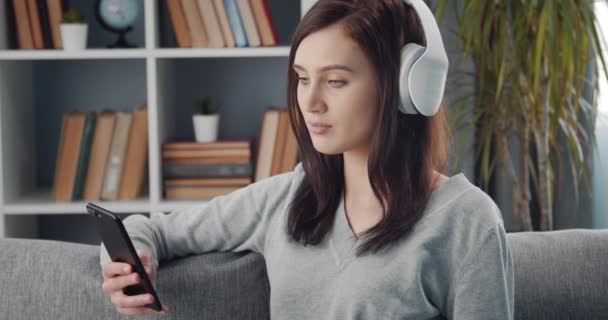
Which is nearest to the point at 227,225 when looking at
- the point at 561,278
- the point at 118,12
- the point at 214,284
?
the point at 214,284

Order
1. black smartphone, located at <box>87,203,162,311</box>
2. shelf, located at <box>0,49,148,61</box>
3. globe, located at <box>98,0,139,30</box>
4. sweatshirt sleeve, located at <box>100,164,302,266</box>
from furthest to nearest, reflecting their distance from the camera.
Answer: globe, located at <box>98,0,139,30</box> → shelf, located at <box>0,49,148,61</box> → sweatshirt sleeve, located at <box>100,164,302,266</box> → black smartphone, located at <box>87,203,162,311</box>

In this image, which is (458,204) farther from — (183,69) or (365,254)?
(183,69)

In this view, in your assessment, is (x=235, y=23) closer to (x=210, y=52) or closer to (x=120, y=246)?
(x=210, y=52)

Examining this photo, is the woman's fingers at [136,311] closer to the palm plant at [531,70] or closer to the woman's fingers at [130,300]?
the woman's fingers at [130,300]

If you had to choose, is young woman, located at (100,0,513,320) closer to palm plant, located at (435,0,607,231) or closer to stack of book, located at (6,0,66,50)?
palm plant, located at (435,0,607,231)

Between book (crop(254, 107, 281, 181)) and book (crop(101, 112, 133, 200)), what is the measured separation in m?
0.40

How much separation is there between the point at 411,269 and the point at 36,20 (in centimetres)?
166

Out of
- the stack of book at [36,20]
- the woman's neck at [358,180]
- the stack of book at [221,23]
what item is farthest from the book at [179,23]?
the woman's neck at [358,180]

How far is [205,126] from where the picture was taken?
2.49 metres

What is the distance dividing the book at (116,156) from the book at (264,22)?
1.53ft

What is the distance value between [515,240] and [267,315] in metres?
0.44

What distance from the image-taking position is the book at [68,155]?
2.44 m

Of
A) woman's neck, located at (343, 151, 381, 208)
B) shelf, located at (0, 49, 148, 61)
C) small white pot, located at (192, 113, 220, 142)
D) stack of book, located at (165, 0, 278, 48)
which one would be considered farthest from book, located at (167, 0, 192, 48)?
woman's neck, located at (343, 151, 381, 208)

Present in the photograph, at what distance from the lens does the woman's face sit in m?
1.16
